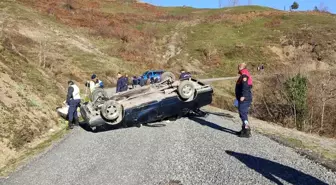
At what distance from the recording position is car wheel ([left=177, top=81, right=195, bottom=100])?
12742mm

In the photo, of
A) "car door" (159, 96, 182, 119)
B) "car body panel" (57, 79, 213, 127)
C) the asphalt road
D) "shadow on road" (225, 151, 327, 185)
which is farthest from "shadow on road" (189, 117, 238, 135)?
"shadow on road" (225, 151, 327, 185)

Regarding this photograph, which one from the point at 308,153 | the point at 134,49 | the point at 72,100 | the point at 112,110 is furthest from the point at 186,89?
the point at 134,49

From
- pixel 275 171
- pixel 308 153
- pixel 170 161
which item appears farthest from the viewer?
pixel 308 153

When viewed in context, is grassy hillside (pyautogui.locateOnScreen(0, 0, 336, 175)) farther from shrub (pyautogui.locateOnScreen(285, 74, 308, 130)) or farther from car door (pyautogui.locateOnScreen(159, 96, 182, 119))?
car door (pyautogui.locateOnScreen(159, 96, 182, 119))

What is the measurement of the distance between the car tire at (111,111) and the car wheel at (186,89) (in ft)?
6.90

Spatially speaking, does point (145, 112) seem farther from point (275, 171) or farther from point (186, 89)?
point (275, 171)

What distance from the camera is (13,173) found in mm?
9219

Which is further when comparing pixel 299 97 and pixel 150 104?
pixel 299 97

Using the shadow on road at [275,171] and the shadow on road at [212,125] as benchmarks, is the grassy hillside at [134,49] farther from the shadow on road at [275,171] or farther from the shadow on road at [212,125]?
the shadow on road at [275,171]

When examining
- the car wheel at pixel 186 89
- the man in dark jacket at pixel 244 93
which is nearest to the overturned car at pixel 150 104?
the car wheel at pixel 186 89

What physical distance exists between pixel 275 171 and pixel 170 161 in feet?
7.79

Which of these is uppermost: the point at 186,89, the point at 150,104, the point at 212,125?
the point at 186,89

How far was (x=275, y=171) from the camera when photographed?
26.3 ft

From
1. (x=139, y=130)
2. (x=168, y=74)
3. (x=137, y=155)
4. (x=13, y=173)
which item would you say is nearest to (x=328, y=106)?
(x=168, y=74)
